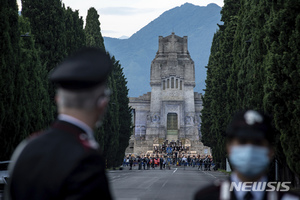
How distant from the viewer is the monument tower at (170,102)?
405 ft

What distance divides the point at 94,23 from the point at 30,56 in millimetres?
27255

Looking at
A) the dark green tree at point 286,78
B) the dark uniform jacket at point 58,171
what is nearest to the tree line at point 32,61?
the dark green tree at point 286,78

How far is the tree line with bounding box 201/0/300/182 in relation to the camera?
84.7 ft

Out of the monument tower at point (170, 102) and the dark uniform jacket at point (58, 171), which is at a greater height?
the monument tower at point (170, 102)

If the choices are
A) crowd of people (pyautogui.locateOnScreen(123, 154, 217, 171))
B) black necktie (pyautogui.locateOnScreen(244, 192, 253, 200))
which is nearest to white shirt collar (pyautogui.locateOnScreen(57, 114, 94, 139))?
black necktie (pyautogui.locateOnScreen(244, 192, 253, 200))

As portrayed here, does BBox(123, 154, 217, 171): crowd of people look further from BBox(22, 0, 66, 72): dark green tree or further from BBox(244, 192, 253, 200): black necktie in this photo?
BBox(244, 192, 253, 200): black necktie

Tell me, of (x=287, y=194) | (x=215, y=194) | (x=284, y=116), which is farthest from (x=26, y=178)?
(x=284, y=116)

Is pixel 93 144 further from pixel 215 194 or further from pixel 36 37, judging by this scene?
pixel 36 37

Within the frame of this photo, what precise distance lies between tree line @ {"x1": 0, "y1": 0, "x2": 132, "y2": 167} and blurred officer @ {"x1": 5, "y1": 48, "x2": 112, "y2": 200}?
27684 mm

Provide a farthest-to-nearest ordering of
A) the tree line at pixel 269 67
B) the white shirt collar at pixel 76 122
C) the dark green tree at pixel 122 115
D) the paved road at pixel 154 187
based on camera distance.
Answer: the dark green tree at pixel 122 115, the tree line at pixel 269 67, the paved road at pixel 154 187, the white shirt collar at pixel 76 122

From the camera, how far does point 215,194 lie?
371 cm

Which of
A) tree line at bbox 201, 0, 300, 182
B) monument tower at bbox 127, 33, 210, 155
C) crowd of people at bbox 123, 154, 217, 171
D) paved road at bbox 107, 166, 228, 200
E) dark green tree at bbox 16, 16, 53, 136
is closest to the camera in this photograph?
paved road at bbox 107, 166, 228, 200

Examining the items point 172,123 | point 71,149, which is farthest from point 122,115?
point 71,149

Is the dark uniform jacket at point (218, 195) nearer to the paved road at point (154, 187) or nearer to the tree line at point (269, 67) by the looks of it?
the paved road at point (154, 187)
